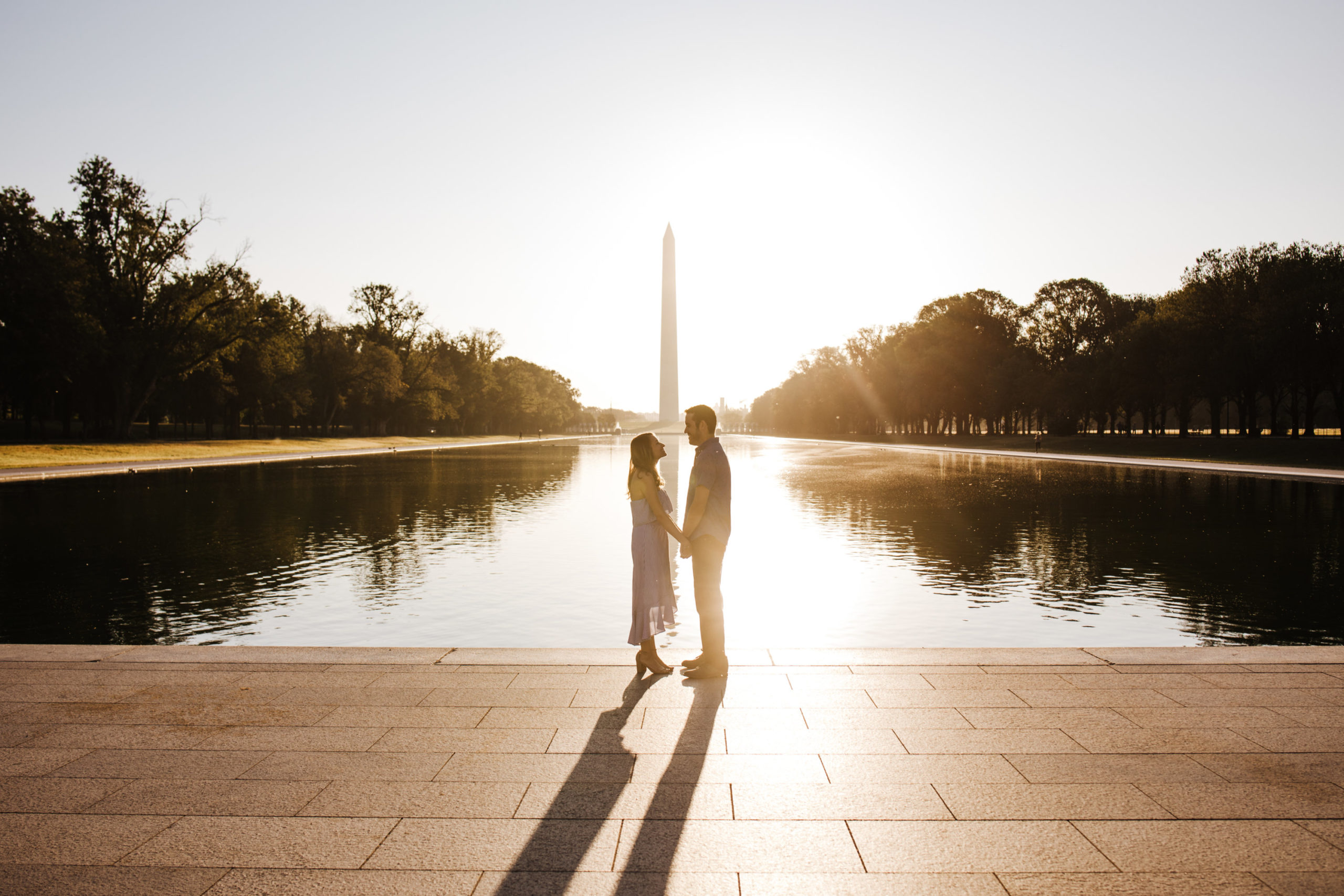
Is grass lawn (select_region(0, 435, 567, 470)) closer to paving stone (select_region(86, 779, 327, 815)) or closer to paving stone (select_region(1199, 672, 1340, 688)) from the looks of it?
paving stone (select_region(86, 779, 327, 815))

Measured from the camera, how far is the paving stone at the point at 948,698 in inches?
211

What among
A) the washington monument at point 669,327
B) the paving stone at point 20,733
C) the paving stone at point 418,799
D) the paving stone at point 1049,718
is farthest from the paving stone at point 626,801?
the washington monument at point 669,327

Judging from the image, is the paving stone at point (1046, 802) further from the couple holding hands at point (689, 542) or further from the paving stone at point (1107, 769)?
the couple holding hands at point (689, 542)

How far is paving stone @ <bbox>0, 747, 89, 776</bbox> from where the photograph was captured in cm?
436

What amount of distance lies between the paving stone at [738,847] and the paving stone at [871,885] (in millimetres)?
62

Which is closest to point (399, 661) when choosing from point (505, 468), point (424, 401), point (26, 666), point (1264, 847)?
point (26, 666)

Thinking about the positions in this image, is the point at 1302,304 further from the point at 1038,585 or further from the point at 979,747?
the point at 979,747

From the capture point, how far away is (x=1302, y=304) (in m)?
48.2

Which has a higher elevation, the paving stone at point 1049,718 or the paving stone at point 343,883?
the paving stone at point 1049,718

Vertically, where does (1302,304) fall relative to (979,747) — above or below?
above

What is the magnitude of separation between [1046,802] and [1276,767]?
1370mm

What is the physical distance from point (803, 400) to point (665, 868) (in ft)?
470

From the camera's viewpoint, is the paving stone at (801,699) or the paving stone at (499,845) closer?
the paving stone at (499,845)

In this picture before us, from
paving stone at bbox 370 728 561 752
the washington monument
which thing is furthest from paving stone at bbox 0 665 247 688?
the washington monument
